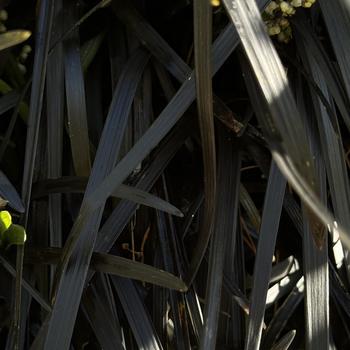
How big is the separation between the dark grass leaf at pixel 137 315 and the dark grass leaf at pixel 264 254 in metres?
0.09

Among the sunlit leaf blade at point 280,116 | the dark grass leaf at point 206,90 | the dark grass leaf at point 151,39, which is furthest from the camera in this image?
the dark grass leaf at point 151,39

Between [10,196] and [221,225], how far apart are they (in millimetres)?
206

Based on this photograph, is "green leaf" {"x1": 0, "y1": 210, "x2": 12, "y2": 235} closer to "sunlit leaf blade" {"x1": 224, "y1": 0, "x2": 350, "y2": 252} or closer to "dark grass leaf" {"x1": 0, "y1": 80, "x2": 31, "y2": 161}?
"dark grass leaf" {"x1": 0, "y1": 80, "x2": 31, "y2": 161}

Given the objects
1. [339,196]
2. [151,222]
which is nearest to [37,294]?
[151,222]

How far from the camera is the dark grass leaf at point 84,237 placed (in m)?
0.58

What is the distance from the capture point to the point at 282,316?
0.74m

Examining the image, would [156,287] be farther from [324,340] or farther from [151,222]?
[324,340]

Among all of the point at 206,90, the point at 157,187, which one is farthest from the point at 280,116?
the point at 157,187

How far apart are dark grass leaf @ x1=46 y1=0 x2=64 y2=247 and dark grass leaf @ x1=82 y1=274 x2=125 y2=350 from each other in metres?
0.05

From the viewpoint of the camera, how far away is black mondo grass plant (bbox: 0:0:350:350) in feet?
2.03

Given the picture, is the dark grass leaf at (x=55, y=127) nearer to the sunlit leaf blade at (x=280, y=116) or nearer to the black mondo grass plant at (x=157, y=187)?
the black mondo grass plant at (x=157, y=187)

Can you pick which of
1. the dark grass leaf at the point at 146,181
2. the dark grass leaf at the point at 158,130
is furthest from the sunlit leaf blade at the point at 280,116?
the dark grass leaf at the point at 146,181

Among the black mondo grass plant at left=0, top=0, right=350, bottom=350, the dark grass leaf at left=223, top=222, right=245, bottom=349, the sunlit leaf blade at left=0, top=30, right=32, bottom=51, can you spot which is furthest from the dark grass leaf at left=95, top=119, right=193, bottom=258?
the sunlit leaf blade at left=0, top=30, right=32, bottom=51

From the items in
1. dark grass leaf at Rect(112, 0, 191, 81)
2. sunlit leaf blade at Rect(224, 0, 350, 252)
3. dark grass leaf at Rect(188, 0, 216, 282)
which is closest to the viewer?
sunlit leaf blade at Rect(224, 0, 350, 252)
